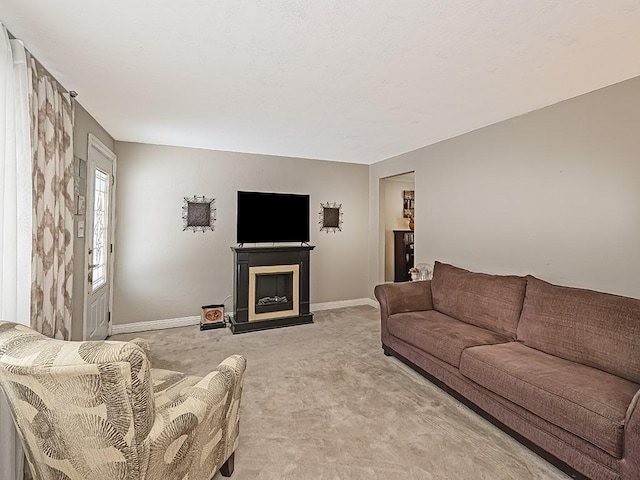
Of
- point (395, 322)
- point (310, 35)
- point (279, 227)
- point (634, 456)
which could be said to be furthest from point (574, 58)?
point (279, 227)

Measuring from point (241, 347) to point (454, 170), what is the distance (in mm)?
3395

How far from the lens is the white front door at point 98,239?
10.7ft

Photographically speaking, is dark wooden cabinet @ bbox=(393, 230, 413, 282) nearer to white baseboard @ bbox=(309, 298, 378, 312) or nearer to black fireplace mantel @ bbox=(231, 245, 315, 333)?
white baseboard @ bbox=(309, 298, 378, 312)

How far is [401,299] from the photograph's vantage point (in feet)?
11.5

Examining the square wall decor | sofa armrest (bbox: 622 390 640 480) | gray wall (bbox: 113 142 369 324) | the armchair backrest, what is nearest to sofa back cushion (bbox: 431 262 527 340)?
sofa armrest (bbox: 622 390 640 480)

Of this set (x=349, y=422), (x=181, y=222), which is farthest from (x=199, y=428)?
(x=181, y=222)

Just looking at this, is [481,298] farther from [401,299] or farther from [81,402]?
[81,402]

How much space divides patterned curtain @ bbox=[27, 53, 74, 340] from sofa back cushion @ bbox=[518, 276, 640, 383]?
3.50 meters

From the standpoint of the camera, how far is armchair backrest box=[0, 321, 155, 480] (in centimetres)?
104

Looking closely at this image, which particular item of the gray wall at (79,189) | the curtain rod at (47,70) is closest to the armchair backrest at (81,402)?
the curtain rod at (47,70)

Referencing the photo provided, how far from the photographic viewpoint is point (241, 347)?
3795mm

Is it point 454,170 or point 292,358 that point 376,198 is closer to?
point 454,170

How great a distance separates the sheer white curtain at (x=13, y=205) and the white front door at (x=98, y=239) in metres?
1.43

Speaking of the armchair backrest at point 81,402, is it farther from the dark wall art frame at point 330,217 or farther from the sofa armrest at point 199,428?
the dark wall art frame at point 330,217
